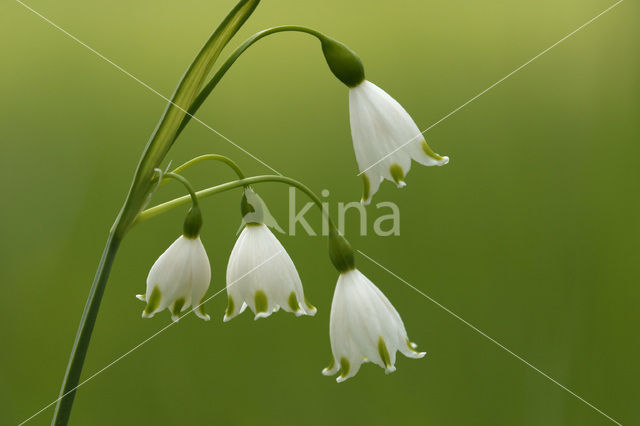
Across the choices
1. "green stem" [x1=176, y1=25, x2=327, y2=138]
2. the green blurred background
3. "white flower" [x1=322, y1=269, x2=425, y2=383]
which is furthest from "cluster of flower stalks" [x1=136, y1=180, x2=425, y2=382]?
the green blurred background

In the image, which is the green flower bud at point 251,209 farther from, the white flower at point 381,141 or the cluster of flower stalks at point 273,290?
the white flower at point 381,141

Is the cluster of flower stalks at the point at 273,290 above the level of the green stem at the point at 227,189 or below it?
below

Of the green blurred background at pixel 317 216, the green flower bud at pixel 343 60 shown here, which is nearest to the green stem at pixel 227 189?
the green flower bud at pixel 343 60

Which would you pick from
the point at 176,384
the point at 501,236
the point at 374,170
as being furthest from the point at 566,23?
the point at 176,384

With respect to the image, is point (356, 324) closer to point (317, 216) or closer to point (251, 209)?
point (251, 209)

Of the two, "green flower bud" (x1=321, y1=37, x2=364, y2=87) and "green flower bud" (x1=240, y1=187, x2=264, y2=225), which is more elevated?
"green flower bud" (x1=321, y1=37, x2=364, y2=87)

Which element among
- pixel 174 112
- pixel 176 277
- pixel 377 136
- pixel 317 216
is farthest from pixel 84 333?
pixel 317 216

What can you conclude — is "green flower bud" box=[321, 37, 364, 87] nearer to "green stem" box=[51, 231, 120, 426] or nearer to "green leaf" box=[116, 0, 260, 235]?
"green leaf" box=[116, 0, 260, 235]
